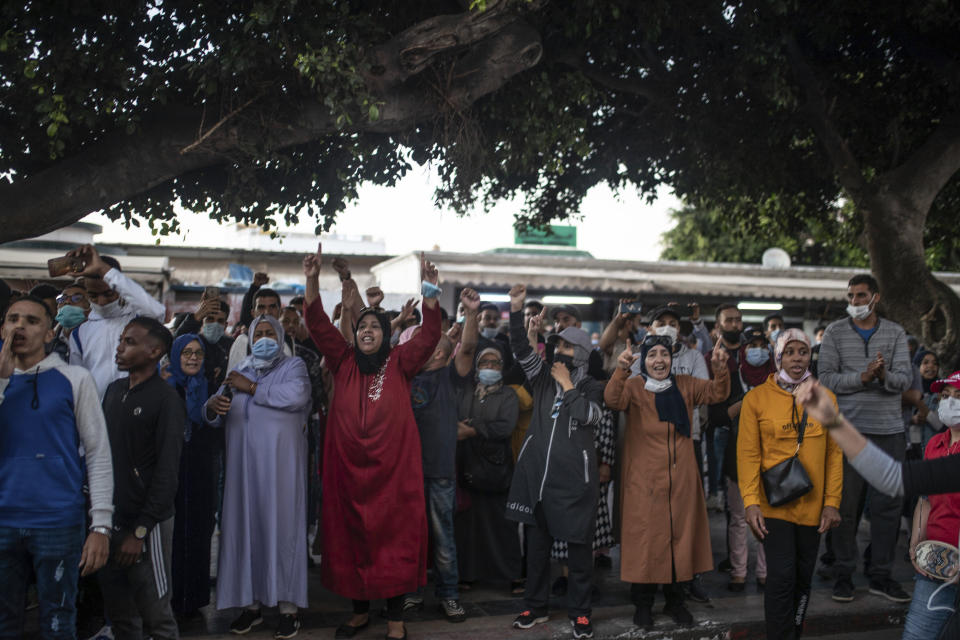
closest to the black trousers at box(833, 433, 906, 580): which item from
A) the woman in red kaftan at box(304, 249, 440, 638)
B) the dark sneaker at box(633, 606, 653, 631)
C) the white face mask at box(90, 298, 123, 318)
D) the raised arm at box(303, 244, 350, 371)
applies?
the dark sneaker at box(633, 606, 653, 631)

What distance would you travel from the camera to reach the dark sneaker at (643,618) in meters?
5.55

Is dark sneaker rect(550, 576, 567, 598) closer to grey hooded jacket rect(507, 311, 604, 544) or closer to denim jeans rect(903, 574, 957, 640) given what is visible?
grey hooded jacket rect(507, 311, 604, 544)

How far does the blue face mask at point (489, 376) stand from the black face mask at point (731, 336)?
250 cm

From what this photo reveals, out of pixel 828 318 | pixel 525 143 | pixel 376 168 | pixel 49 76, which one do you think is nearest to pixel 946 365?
pixel 525 143

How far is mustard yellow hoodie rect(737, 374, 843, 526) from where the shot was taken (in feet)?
16.0

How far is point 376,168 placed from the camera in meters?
7.23

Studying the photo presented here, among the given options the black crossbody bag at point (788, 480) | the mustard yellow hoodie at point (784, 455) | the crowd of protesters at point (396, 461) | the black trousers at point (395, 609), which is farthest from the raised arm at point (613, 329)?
the black trousers at point (395, 609)

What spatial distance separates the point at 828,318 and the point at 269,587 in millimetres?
17860

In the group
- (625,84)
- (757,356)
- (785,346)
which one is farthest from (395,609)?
(625,84)

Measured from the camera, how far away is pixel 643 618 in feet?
18.3

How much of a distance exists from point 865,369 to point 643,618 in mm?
2678

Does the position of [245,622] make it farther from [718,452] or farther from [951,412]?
[718,452]

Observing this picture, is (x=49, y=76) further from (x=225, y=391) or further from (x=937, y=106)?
(x=937, y=106)

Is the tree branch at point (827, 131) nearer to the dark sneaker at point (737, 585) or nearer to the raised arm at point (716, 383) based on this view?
the raised arm at point (716, 383)
